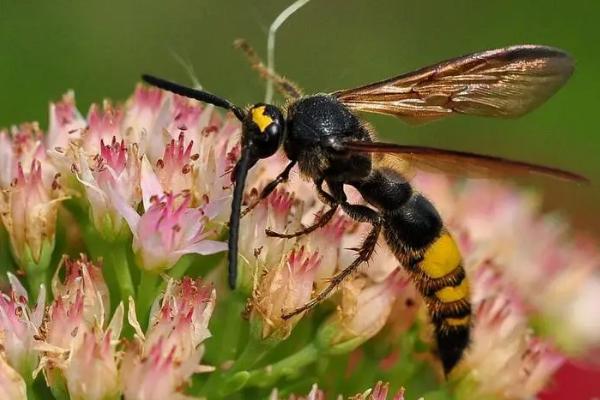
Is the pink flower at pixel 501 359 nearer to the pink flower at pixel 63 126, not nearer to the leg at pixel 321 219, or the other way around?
the leg at pixel 321 219

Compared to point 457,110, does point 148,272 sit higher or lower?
lower

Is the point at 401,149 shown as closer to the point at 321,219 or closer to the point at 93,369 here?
the point at 321,219

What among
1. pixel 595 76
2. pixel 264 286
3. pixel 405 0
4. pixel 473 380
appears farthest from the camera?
pixel 405 0

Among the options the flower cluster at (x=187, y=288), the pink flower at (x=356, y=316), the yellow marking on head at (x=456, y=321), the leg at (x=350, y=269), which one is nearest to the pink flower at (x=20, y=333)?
the flower cluster at (x=187, y=288)

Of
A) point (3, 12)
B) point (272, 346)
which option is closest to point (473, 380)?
point (272, 346)

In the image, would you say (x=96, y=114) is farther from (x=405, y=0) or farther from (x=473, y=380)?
(x=405, y=0)

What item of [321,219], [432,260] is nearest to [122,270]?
[321,219]
